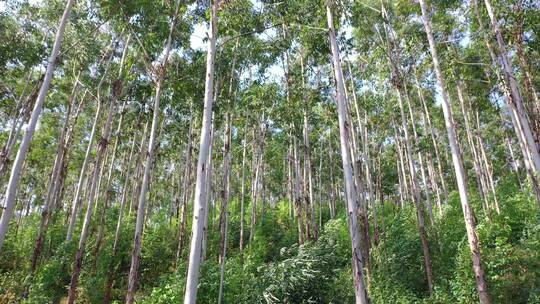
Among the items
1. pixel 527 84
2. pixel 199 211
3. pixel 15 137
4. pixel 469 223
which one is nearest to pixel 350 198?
pixel 199 211

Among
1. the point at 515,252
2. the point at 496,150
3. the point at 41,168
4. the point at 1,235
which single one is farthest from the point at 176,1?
the point at 496,150

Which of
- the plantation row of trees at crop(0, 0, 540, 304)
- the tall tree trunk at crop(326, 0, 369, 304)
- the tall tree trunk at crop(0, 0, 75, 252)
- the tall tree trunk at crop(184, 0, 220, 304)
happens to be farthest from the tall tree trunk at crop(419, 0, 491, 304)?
the tall tree trunk at crop(0, 0, 75, 252)

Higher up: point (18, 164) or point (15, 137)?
point (15, 137)

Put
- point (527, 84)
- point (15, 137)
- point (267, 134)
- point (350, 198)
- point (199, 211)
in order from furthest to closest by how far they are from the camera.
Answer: point (267, 134), point (15, 137), point (527, 84), point (350, 198), point (199, 211)

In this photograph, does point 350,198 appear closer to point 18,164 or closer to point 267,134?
point 18,164

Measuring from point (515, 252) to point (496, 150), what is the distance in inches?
1076

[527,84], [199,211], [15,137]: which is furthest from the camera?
[15,137]

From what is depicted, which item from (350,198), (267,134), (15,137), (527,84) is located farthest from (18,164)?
(267,134)


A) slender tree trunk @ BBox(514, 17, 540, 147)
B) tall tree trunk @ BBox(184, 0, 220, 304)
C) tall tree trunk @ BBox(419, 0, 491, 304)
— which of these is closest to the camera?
tall tree trunk @ BBox(184, 0, 220, 304)

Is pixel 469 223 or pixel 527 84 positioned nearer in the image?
pixel 469 223

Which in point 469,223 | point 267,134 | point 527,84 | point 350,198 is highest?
point 267,134

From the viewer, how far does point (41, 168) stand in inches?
950

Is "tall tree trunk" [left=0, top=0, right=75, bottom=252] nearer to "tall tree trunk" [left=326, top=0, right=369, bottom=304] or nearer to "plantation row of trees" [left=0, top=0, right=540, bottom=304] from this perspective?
"plantation row of trees" [left=0, top=0, right=540, bottom=304]

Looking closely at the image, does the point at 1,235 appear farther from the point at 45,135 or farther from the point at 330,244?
the point at 45,135
